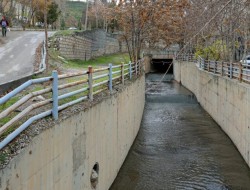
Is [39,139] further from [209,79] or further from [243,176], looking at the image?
[209,79]

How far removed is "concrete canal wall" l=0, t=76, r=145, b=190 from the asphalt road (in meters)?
4.39

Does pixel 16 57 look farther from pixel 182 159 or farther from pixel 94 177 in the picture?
pixel 94 177

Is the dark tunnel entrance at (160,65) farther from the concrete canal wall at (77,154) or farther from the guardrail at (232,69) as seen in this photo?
the concrete canal wall at (77,154)

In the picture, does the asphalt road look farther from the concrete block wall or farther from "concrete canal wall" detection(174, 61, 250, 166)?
"concrete canal wall" detection(174, 61, 250, 166)

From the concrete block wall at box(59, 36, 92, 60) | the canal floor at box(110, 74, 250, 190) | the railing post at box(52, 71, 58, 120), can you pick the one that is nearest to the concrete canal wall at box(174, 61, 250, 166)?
the canal floor at box(110, 74, 250, 190)

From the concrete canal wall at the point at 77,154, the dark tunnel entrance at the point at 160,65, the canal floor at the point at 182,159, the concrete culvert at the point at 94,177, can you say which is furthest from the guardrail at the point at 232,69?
the dark tunnel entrance at the point at 160,65

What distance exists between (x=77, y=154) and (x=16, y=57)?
13.7 metres

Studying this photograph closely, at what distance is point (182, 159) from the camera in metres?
12.7

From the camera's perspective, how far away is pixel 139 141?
49.9 feet

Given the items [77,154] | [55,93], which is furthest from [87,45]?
[55,93]

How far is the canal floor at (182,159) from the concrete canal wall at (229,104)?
18.7 inches

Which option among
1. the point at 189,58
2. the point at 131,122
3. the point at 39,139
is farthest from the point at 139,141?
Result: the point at 189,58

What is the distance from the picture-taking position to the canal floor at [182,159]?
10.6 metres

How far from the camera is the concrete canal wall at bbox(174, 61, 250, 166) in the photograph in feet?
41.2
